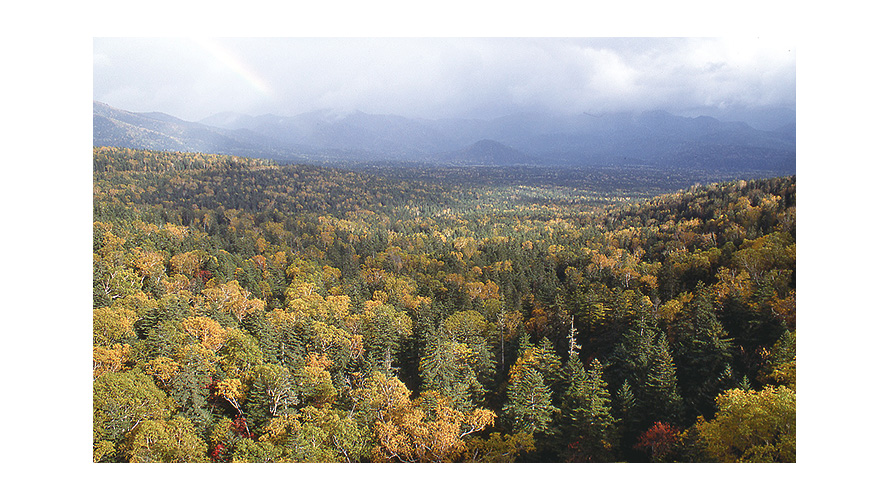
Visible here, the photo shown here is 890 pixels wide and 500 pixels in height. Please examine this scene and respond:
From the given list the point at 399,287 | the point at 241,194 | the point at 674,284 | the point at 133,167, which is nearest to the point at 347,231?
the point at 241,194

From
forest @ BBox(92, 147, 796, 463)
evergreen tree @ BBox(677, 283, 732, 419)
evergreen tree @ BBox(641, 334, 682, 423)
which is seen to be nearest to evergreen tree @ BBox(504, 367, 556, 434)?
forest @ BBox(92, 147, 796, 463)

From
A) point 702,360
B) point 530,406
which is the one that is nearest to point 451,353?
point 530,406

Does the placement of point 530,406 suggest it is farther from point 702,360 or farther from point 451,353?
point 702,360

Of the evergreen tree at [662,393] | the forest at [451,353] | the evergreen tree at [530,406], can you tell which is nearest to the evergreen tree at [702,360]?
the forest at [451,353]

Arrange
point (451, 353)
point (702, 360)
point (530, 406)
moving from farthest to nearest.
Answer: point (451, 353)
point (702, 360)
point (530, 406)

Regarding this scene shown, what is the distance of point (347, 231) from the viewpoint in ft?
313

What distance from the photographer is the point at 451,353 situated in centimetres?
2514

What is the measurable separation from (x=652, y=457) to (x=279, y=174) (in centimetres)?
14898

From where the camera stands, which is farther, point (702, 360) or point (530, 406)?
point (702, 360)

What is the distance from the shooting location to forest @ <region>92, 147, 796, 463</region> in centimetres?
1748

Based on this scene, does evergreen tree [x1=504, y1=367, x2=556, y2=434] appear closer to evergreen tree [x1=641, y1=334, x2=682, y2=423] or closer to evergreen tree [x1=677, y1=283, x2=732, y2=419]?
evergreen tree [x1=641, y1=334, x2=682, y2=423]

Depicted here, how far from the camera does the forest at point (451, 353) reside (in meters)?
17.5

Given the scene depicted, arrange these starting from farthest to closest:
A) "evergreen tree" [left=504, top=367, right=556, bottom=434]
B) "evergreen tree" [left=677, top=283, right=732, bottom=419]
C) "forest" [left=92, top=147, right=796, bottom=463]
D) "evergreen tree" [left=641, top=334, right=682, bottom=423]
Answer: "evergreen tree" [left=677, top=283, right=732, bottom=419] < "evergreen tree" [left=641, top=334, right=682, bottom=423] < "evergreen tree" [left=504, top=367, right=556, bottom=434] < "forest" [left=92, top=147, right=796, bottom=463]

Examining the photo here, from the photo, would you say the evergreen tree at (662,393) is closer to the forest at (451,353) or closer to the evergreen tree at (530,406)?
Answer: the forest at (451,353)
